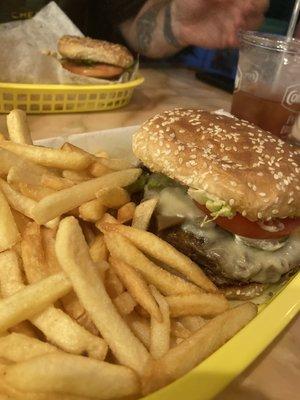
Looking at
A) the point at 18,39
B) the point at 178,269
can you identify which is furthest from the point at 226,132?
the point at 18,39

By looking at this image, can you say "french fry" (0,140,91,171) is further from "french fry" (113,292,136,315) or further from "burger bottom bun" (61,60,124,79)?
"burger bottom bun" (61,60,124,79)

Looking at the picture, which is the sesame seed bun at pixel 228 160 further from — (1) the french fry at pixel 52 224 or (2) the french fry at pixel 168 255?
(1) the french fry at pixel 52 224

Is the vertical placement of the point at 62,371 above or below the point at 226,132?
below

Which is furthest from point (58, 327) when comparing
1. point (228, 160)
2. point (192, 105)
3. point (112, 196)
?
point (192, 105)

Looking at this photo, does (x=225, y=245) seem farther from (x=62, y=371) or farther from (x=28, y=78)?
(x=28, y=78)

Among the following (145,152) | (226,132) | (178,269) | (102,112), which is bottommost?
(102,112)

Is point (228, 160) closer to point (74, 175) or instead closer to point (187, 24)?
point (74, 175)
